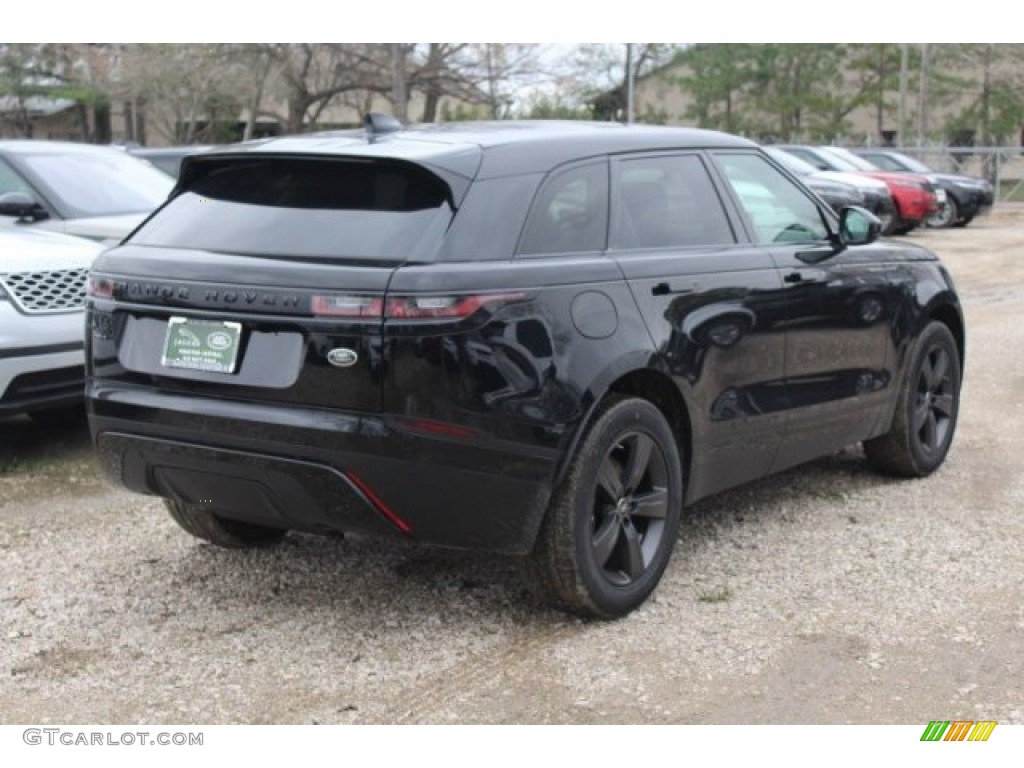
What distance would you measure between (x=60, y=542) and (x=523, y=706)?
255 cm

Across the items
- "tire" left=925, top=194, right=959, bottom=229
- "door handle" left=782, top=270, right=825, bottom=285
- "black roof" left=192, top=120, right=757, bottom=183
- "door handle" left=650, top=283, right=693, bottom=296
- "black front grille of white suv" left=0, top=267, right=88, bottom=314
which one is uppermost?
"black roof" left=192, top=120, right=757, bottom=183

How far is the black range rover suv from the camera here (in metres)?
4.07

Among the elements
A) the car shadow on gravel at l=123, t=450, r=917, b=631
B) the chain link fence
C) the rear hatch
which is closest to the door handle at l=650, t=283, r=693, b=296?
the rear hatch

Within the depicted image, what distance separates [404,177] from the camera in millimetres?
4305

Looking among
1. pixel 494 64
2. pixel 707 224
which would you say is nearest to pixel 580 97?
pixel 494 64

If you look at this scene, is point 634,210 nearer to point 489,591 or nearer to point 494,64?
point 489,591

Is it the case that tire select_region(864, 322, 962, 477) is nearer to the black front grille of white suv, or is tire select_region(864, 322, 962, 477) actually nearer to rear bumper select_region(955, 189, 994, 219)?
the black front grille of white suv

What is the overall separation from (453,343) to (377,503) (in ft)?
1.76

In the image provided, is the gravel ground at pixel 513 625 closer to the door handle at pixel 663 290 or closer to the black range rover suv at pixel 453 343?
the black range rover suv at pixel 453 343

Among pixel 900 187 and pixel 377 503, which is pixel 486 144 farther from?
pixel 900 187

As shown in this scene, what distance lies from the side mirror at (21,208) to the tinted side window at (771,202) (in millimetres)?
4881

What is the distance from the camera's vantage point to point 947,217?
2519 centimetres

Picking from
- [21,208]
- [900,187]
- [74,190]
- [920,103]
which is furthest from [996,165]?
[21,208]

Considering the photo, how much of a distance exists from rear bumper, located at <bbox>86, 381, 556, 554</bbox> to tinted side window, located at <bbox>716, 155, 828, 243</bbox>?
1.74 m
